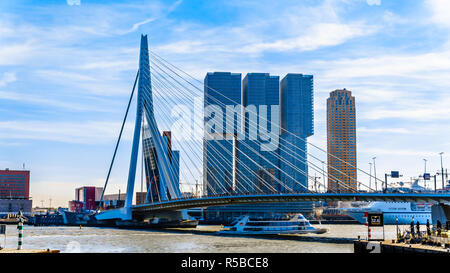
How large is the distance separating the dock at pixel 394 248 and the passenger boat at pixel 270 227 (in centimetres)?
3015

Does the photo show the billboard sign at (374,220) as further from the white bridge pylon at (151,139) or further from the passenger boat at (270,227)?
the white bridge pylon at (151,139)

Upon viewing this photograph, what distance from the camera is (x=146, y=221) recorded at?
8606cm

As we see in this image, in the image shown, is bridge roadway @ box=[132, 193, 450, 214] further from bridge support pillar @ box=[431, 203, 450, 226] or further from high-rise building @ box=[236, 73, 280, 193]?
high-rise building @ box=[236, 73, 280, 193]

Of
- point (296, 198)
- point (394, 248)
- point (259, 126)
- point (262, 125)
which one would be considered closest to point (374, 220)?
point (394, 248)

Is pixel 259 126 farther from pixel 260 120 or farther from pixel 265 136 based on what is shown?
pixel 260 120

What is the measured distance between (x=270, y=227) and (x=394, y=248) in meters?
35.3

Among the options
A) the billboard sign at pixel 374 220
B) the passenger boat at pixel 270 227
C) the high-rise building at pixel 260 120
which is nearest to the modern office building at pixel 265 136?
the high-rise building at pixel 260 120

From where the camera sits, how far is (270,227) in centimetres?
6862

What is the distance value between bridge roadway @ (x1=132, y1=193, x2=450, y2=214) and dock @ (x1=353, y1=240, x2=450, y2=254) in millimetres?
17523

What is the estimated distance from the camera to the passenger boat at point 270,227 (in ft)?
224

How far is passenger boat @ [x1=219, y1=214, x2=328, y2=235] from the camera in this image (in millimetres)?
68188
